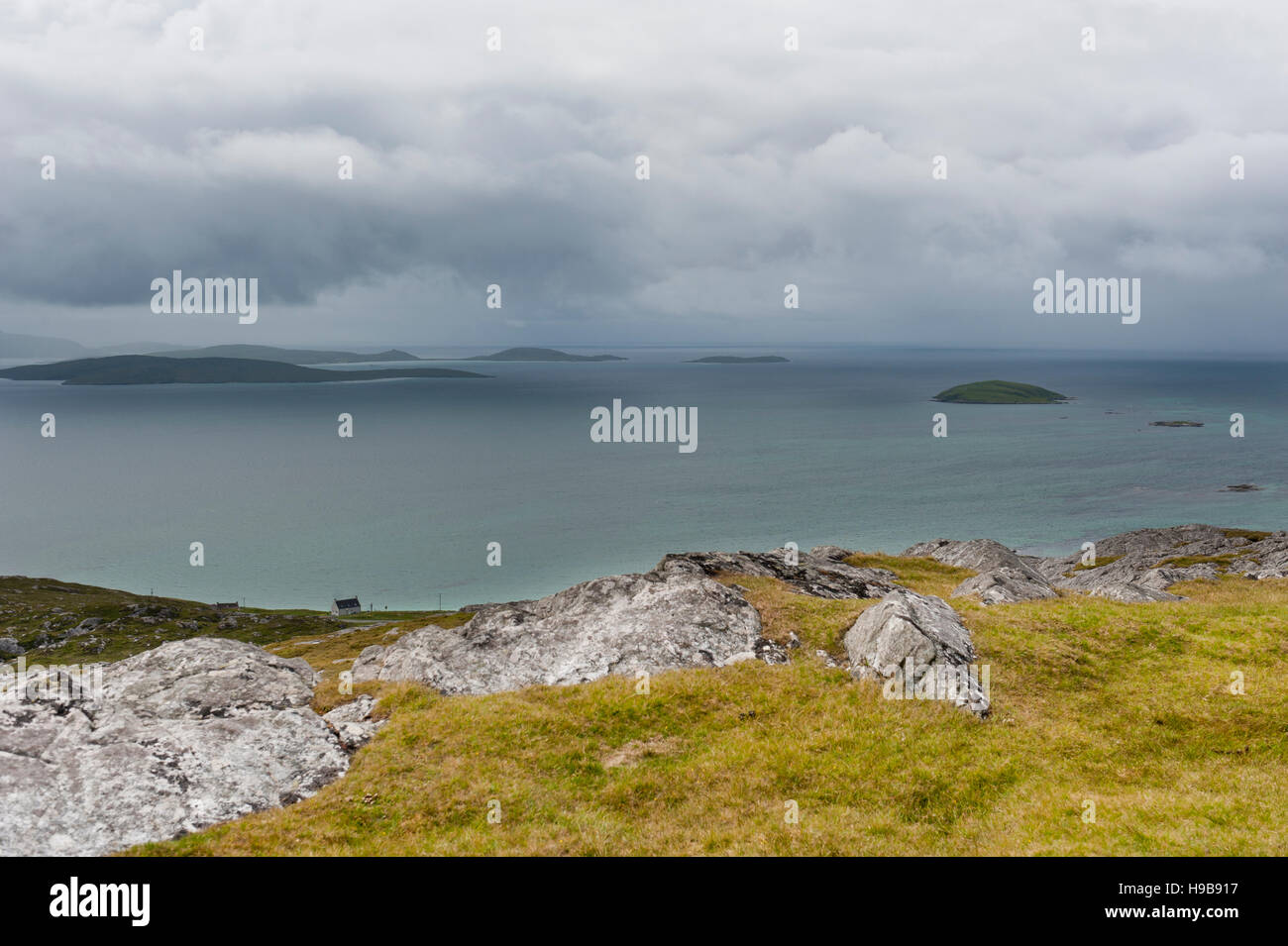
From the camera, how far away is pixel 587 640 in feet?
95.0

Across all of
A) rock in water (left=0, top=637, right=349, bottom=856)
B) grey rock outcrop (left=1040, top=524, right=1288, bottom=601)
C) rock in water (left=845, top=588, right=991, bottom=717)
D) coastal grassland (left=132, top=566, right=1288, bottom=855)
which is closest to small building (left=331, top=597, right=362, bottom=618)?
grey rock outcrop (left=1040, top=524, right=1288, bottom=601)

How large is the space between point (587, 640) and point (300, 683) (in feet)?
35.2

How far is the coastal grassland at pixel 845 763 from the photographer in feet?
51.6

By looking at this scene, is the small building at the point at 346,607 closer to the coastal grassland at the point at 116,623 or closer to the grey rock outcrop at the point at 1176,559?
the coastal grassland at the point at 116,623

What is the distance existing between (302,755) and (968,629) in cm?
2341

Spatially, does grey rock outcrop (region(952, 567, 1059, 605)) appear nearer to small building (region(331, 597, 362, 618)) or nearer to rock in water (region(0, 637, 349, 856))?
rock in water (region(0, 637, 349, 856))

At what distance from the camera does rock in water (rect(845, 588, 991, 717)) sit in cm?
2230

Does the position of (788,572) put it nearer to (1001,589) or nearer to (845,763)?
(1001,589)

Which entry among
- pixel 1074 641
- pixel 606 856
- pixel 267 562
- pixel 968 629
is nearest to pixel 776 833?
pixel 606 856

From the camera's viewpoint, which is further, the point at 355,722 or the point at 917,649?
the point at 917,649

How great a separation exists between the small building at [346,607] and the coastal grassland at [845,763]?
419 ft

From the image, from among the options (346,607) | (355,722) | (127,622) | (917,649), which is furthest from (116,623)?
(917,649)

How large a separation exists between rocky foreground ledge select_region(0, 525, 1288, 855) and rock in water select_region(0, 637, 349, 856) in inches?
1.6
